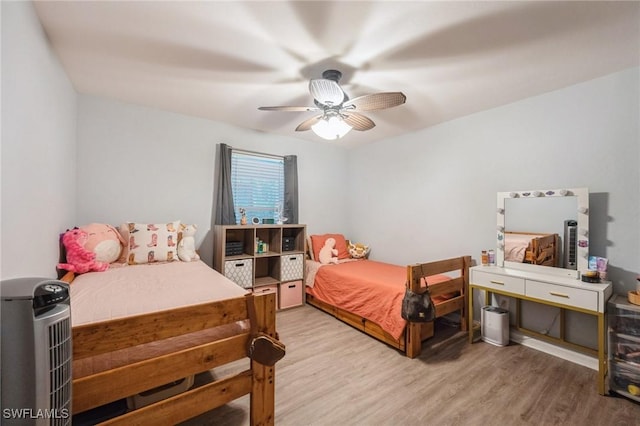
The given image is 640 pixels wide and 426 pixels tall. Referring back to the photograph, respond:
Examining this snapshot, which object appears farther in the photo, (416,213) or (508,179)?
(416,213)

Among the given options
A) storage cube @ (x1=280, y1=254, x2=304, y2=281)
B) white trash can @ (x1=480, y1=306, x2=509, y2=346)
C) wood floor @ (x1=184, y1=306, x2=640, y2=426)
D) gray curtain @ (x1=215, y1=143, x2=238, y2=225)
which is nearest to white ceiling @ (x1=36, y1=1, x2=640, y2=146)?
gray curtain @ (x1=215, y1=143, x2=238, y2=225)

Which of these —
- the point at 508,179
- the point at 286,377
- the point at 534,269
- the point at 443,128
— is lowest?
the point at 286,377

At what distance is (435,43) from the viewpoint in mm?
1722

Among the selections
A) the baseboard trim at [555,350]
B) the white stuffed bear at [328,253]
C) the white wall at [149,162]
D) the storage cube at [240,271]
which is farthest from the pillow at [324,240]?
the baseboard trim at [555,350]

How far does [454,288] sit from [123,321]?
2718mm

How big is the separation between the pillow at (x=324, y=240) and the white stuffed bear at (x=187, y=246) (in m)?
1.56

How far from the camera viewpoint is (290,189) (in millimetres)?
3734

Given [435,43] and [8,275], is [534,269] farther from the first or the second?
[8,275]

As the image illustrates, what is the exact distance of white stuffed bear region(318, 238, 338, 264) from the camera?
358 cm

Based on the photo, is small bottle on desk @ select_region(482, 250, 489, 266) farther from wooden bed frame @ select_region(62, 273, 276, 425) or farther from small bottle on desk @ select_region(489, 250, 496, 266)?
wooden bed frame @ select_region(62, 273, 276, 425)

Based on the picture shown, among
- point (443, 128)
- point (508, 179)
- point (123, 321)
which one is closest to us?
point (123, 321)

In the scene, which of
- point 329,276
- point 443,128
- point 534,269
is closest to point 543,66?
point 443,128

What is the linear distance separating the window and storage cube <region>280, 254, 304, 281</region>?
0.61m

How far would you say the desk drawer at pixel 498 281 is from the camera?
7.35 ft
